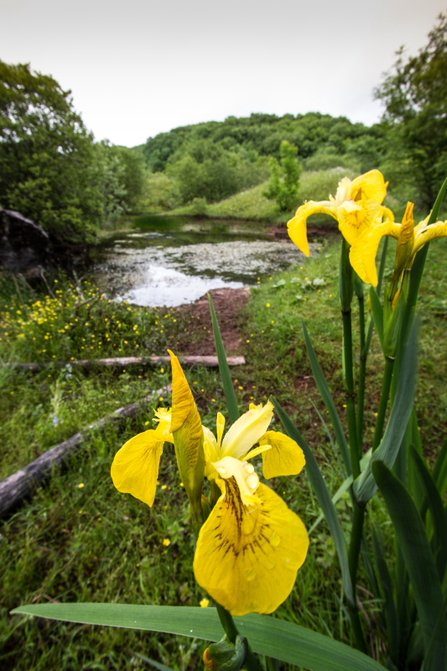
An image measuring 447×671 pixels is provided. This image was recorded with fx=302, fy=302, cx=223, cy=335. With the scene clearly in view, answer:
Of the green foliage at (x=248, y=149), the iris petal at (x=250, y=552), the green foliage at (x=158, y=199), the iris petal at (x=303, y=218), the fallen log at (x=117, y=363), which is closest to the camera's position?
the iris petal at (x=250, y=552)

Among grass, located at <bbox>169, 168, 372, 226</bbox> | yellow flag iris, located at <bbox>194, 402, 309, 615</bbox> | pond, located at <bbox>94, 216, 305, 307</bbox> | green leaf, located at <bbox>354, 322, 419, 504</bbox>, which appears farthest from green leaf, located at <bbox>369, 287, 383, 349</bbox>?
grass, located at <bbox>169, 168, 372, 226</bbox>

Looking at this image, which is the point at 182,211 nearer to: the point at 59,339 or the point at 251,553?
the point at 59,339

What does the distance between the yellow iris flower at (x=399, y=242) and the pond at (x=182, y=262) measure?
17.1 ft

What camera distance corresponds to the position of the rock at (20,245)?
6840mm

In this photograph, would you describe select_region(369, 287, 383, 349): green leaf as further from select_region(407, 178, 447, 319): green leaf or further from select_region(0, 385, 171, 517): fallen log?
select_region(0, 385, 171, 517): fallen log

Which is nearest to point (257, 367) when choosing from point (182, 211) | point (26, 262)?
point (26, 262)

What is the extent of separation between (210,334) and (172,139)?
205ft

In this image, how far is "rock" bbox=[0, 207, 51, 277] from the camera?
6840 millimetres

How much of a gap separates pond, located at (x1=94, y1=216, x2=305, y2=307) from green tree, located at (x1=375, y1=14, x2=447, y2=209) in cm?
329

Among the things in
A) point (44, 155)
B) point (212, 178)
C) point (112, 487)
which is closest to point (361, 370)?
point (112, 487)

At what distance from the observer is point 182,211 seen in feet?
78.7

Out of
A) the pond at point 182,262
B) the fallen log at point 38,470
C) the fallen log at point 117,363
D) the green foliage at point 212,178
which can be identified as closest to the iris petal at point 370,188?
the fallen log at point 38,470

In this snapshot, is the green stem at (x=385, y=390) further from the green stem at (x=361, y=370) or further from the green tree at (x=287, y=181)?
the green tree at (x=287, y=181)

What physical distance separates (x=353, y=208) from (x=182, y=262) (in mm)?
8887
